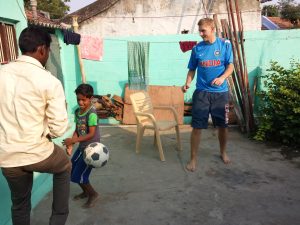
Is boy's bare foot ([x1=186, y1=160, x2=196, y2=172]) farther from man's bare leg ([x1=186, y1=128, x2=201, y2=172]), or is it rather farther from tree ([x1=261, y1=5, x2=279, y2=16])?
tree ([x1=261, y1=5, x2=279, y2=16])

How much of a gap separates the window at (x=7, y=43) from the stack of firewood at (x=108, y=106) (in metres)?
3.46

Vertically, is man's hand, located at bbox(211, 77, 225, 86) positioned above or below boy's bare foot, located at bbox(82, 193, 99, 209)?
above

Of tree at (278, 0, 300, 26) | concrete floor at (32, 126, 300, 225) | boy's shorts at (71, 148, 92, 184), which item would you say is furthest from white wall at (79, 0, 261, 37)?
tree at (278, 0, 300, 26)

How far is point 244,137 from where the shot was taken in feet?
19.5

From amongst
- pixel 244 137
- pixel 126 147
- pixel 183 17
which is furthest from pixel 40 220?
pixel 183 17

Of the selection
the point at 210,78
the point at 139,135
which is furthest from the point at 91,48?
the point at 210,78

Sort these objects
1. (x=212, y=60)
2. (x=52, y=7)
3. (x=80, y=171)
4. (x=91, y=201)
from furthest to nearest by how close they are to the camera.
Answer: (x=52, y=7) < (x=212, y=60) < (x=91, y=201) < (x=80, y=171)

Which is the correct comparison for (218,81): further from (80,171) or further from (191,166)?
(80,171)

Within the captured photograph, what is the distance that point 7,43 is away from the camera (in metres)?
3.70

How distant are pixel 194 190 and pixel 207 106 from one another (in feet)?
3.78

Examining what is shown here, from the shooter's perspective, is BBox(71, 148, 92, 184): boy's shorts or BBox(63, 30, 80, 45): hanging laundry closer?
BBox(71, 148, 92, 184): boy's shorts

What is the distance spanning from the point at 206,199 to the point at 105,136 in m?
3.12

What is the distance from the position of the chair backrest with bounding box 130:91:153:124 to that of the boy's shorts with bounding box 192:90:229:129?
3.50ft

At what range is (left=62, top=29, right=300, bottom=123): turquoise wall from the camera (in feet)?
21.9
